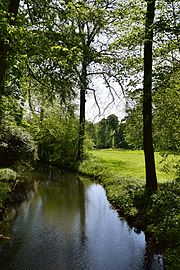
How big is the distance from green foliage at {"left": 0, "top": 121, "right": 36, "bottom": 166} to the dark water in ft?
16.9

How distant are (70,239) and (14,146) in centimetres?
1208

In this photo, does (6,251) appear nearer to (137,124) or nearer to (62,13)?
(62,13)

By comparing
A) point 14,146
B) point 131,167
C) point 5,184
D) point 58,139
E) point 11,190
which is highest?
point 58,139

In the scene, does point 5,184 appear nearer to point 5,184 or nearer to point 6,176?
point 5,184

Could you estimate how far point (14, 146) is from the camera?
21.8 meters

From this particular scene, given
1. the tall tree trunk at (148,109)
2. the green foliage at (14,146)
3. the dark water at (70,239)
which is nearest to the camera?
the dark water at (70,239)

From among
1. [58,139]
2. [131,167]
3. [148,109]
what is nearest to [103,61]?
[148,109]

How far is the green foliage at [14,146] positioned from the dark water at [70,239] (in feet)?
16.9

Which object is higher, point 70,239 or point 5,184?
point 5,184

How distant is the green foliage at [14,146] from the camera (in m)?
20.9

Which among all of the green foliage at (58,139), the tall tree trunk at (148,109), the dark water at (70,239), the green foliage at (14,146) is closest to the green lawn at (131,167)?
the tall tree trunk at (148,109)

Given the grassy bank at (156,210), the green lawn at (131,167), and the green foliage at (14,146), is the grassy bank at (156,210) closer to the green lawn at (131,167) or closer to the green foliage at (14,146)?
the green lawn at (131,167)

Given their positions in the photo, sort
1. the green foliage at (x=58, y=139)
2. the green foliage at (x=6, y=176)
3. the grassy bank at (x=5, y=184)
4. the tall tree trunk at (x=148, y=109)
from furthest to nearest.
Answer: the green foliage at (x=58, y=139) < the green foliage at (x=6, y=176) < the grassy bank at (x=5, y=184) < the tall tree trunk at (x=148, y=109)

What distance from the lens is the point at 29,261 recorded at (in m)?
8.93
